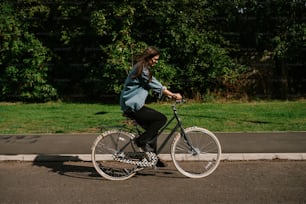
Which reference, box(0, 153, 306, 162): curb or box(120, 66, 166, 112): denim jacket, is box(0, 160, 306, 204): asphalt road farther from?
box(120, 66, 166, 112): denim jacket

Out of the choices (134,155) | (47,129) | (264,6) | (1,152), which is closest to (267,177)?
(134,155)

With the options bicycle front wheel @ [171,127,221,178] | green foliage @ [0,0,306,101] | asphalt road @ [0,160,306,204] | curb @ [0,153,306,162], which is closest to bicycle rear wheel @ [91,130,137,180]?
asphalt road @ [0,160,306,204]

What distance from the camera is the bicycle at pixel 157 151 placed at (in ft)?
19.6

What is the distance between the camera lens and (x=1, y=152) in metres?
7.66

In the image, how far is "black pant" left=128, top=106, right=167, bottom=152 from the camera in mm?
5883

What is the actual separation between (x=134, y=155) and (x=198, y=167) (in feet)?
3.07

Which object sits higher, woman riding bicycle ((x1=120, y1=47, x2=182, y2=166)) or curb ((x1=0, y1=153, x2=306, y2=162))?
woman riding bicycle ((x1=120, y1=47, x2=182, y2=166))

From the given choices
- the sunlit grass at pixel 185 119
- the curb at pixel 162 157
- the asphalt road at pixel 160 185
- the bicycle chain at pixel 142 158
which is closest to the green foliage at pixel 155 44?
the sunlit grass at pixel 185 119

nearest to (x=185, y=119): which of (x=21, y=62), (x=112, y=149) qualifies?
(x=112, y=149)

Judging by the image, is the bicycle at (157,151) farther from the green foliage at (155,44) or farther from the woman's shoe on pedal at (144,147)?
the green foliage at (155,44)

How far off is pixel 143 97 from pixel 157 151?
0.78m

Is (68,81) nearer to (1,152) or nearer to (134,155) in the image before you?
(1,152)

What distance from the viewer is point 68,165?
686 cm

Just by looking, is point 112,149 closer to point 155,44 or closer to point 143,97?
point 143,97
